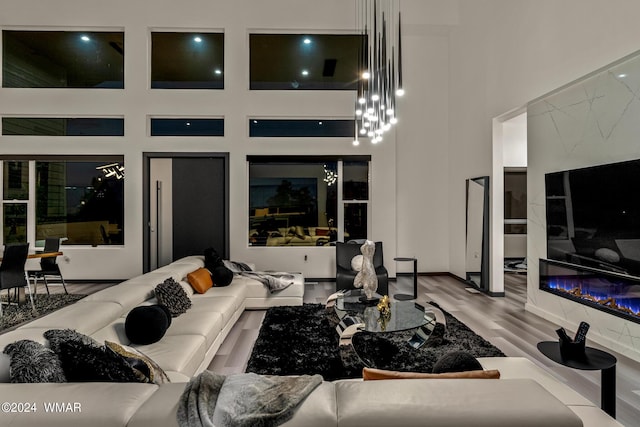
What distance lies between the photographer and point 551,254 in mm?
4309

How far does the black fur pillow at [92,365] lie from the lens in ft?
4.99

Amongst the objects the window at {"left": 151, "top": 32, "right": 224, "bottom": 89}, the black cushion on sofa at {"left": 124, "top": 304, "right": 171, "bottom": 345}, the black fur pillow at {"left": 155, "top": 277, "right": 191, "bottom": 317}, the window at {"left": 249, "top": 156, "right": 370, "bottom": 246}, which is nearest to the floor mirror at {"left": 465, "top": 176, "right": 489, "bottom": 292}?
the window at {"left": 249, "top": 156, "right": 370, "bottom": 246}

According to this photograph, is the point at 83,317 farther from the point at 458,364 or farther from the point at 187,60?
the point at 187,60

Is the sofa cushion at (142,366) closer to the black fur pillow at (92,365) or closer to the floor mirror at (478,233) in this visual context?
the black fur pillow at (92,365)

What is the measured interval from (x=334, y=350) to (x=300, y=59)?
5.54 meters

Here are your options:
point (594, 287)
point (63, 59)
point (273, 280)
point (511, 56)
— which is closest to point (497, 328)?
point (594, 287)

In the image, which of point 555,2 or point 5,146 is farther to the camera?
point 5,146

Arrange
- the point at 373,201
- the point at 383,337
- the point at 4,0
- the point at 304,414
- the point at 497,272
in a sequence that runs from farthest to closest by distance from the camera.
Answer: the point at 373,201 → the point at 4,0 → the point at 497,272 → the point at 383,337 → the point at 304,414

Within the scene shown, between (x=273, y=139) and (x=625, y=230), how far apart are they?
5.32m

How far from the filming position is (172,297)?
11.0 ft

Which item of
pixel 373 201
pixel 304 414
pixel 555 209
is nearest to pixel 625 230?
pixel 555 209

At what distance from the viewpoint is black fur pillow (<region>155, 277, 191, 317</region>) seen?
3.29 meters

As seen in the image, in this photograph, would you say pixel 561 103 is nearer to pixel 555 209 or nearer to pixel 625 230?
pixel 555 209

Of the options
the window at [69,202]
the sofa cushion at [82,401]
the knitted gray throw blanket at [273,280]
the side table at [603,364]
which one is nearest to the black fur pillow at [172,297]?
the knitted gray throw blanket at [273,280]
